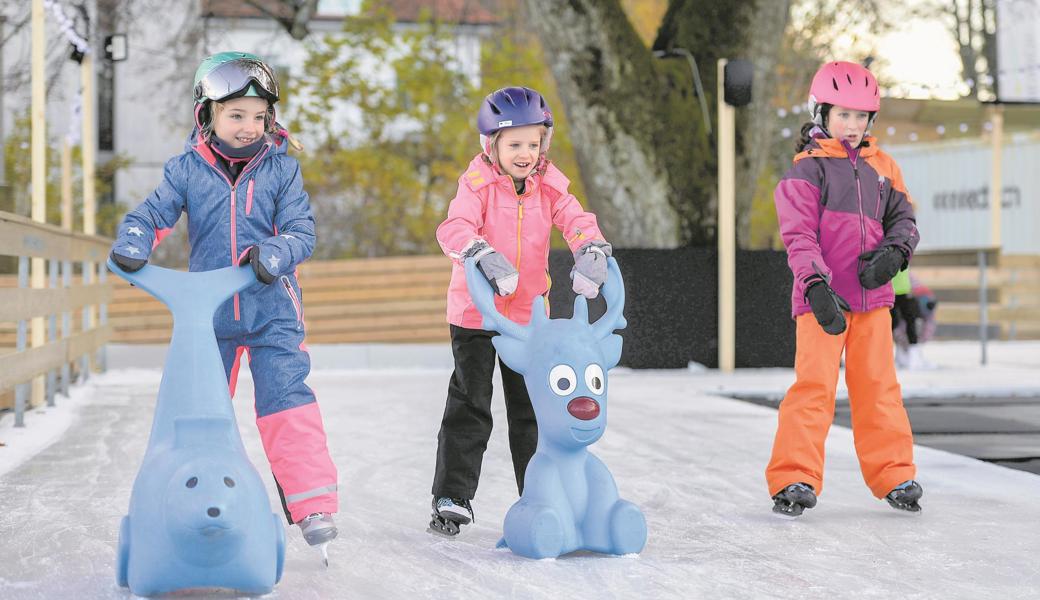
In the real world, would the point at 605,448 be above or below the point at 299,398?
below

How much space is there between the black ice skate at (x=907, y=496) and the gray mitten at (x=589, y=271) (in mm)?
1428

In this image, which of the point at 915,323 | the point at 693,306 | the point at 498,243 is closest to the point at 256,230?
the point at 498,243

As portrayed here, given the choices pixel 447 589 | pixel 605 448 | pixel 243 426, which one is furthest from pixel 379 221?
pixel 447 589

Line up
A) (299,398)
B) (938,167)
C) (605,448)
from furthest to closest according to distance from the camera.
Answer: (938,167) < (605,448) < (299,398)

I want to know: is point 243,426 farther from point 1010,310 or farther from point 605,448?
point 1010,310

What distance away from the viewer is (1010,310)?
17.4 meters

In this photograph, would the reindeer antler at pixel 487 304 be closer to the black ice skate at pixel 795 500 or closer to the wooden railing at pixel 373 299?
the black ice skate at pixel 795 500

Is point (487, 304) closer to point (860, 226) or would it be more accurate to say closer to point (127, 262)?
point (127, 262)

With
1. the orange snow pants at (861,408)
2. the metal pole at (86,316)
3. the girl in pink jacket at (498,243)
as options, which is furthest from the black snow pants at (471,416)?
the metal pole at (86,316)

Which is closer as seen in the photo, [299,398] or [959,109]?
[299,398]

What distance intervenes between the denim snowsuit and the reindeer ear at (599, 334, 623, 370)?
Answer: 2.77 feet

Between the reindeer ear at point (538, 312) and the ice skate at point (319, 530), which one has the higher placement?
the reindeer ear at point (538, 312)

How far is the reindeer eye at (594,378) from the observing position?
405cm

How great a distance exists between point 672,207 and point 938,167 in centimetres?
1078
